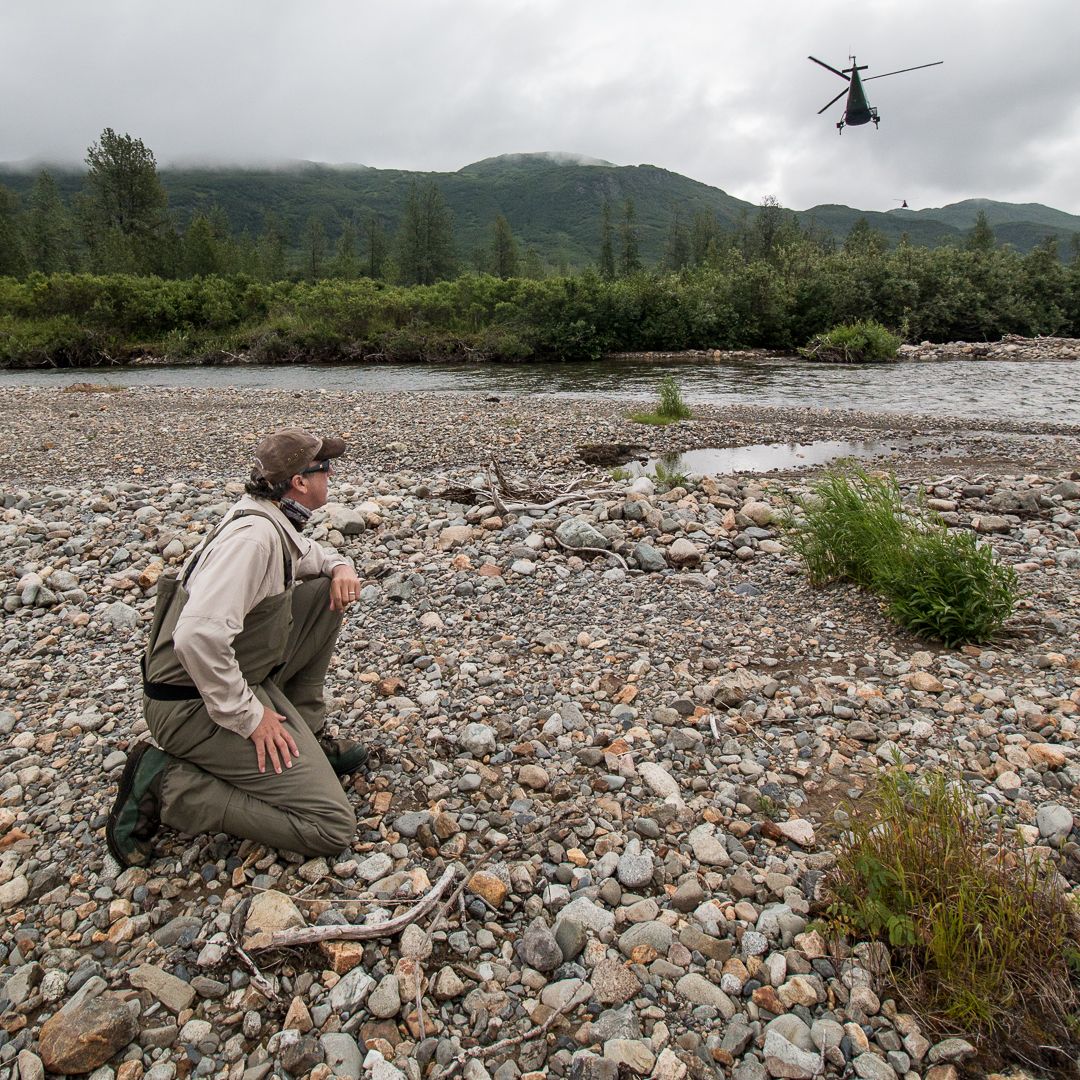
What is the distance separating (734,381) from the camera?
2761 centimetres

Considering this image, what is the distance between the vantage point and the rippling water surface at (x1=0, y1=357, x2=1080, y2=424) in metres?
20.9

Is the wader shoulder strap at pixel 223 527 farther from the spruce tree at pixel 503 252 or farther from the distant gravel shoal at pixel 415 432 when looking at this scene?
the spruce tree at pixel 503 252

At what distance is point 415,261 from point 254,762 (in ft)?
327

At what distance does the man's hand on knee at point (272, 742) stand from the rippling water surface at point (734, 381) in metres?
19.4

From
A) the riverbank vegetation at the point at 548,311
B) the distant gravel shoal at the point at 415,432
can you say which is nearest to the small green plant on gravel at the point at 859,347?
the riverbank vegetation at the point at 548,311

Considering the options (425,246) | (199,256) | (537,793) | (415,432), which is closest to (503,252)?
(425,246)

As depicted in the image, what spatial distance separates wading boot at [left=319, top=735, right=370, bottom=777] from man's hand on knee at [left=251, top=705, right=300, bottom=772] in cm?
59

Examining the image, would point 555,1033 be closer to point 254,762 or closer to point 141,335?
point 254,762

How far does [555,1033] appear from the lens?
8.47ft

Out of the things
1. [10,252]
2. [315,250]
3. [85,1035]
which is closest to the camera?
[85,1035]

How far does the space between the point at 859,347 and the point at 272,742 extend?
36379 millimetres

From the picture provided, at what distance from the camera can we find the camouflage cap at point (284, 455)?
3.48 m

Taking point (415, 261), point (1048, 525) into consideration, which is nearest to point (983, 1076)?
point (1048, 525)

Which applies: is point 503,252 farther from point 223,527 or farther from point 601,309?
point 223,527
